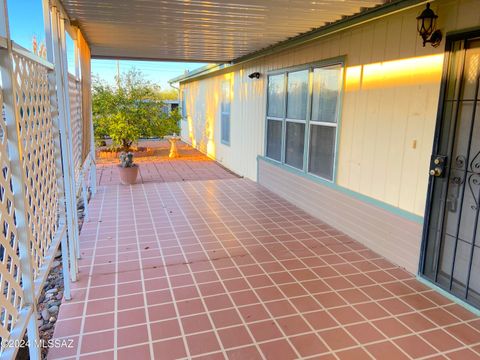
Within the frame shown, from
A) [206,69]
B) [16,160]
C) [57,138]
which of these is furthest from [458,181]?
[206,69]

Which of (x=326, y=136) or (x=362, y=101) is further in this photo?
(x=326, y=136)

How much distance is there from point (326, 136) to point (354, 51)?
1.11 m

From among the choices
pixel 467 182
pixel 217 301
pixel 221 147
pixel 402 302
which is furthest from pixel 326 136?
pixel 221 147

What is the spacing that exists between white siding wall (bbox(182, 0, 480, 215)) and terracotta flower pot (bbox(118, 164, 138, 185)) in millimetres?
3657

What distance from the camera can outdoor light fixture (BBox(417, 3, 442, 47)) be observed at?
2811 millimetres

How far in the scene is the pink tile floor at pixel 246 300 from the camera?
2.28 m

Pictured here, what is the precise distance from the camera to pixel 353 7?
3443 mm

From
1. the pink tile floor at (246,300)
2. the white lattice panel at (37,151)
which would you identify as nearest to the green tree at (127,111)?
the pink tile floor at (246,300)

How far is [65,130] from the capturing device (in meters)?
2.71

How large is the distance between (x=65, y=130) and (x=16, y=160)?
49.2 inches

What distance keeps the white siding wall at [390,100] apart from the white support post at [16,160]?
9.75 ft

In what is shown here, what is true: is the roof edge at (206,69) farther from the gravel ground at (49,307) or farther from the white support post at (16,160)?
the white support post at (16,160)

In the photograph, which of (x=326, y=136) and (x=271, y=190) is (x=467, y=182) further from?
(x=271, y=190)

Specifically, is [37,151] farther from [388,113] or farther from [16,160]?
[388,113]
